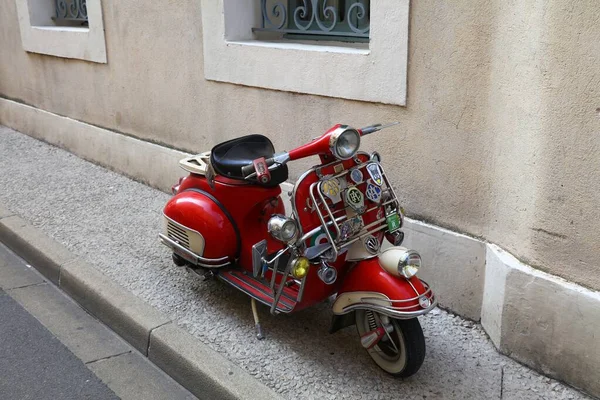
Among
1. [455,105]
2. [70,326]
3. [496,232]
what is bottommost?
[70,326]

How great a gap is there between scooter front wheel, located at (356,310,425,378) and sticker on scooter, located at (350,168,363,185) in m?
0.67

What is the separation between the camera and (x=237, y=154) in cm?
375

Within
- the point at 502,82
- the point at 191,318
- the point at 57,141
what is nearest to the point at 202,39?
the point at 191,318

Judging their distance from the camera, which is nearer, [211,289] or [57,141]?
[211,289]

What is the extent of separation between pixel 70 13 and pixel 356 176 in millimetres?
5882

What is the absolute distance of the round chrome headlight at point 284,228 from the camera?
3.15 metres

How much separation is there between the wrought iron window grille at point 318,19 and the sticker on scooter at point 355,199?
156 centimetres

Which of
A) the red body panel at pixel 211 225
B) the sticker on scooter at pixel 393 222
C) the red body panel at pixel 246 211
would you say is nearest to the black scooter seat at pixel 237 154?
the red body panel at pixel 246 211

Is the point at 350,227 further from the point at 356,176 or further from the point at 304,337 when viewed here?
the point at 304,337

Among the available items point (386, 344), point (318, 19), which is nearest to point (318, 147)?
point (386, 344)

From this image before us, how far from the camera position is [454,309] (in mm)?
3838

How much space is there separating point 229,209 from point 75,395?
131cm

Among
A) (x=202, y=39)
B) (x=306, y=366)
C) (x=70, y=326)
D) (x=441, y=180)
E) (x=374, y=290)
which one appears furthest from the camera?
(x=202, y=39)

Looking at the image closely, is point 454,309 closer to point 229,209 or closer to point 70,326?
point 229,209
